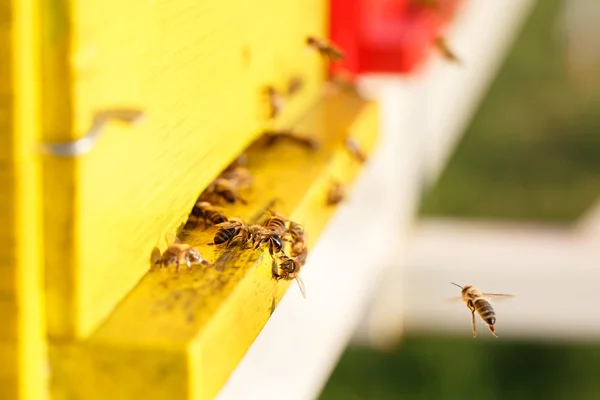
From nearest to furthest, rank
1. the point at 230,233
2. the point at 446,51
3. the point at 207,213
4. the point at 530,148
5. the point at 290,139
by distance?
the point at 230,233 < the point at 207,213 < the point at 290,139 < the point at 446,51 < the point at 530,148

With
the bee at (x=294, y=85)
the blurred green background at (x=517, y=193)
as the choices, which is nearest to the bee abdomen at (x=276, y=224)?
the bee at (x=294, y=85)

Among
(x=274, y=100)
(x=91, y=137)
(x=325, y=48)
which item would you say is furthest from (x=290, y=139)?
(x=91, y=137)

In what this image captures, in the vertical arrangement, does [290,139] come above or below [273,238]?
above

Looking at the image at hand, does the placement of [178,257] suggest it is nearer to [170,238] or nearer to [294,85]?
[170,238]

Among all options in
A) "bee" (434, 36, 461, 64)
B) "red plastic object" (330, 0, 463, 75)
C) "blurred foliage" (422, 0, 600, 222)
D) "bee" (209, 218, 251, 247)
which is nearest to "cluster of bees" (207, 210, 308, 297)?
"bee" (209, 218, 251, 247)

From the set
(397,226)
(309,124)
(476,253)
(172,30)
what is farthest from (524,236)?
(172,30)

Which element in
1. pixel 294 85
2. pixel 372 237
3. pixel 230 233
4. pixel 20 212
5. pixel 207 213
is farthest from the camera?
pixel 372 237

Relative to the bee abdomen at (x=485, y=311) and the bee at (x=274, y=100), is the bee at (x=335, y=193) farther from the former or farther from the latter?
the bee abdomen at (x=485, y=311)
